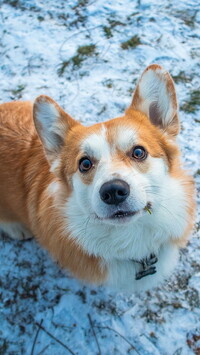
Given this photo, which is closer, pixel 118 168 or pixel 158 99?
pixel 118 168

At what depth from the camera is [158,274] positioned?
275cm

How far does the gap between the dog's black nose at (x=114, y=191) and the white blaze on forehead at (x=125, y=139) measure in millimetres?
362

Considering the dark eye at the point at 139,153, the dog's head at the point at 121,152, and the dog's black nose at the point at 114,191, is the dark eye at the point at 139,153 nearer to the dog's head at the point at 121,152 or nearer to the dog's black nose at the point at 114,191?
the dog's head at the point at 121,152

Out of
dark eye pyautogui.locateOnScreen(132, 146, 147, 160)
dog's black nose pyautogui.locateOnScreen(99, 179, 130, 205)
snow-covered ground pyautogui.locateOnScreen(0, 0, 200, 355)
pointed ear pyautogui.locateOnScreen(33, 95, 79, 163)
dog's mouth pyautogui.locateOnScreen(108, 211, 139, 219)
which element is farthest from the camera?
snow-covered ground pyautogui.locateOnScreen(0, 0, 200, 355)

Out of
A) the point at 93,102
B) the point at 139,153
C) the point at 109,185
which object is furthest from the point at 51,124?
the point at 93,102

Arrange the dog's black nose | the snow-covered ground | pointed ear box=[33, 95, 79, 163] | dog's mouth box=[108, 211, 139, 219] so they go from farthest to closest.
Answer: the snow-covered ground < pointed ear box=[33, 95, 79, 163] < dog's mouth box=[108, 211, 139, 219] < the dog's black nose

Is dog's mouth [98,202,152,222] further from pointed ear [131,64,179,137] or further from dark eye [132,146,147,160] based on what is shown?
pointed ear [131,64,179,137]

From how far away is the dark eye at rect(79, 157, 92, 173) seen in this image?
225cm

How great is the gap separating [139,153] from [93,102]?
2163 millimetres

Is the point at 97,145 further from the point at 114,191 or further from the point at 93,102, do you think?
the point at 93,102

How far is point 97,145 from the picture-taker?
2.22 meters

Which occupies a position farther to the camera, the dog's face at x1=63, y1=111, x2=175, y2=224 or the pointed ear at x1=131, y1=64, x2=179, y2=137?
the pointed ear at x1=131, y1=64, x2=179, y2=137

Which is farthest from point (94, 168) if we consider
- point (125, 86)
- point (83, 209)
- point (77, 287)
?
point (125, 86)

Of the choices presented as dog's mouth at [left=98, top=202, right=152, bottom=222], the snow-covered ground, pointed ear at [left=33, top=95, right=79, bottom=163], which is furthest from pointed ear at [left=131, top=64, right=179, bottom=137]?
the snow-covered ground
